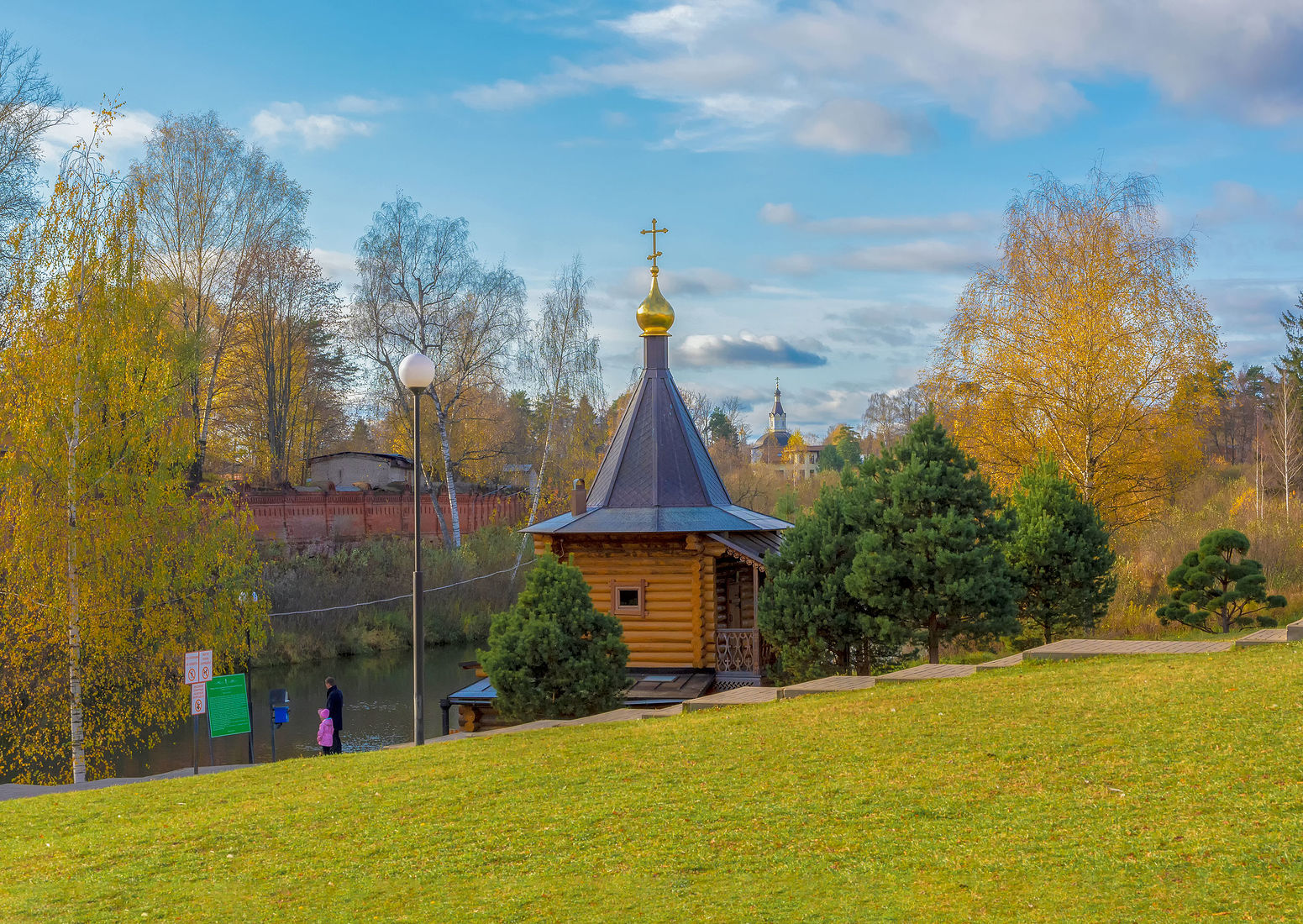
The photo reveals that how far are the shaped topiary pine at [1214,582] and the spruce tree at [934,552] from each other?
4354 millimetres

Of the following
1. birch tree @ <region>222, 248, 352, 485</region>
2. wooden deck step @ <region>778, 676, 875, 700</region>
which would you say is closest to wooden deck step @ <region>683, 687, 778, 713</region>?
wooden deck step @ <region>778, 676, 875, 700</region>

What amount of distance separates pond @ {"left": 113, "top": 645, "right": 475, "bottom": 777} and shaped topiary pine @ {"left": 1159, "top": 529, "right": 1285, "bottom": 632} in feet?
46.9

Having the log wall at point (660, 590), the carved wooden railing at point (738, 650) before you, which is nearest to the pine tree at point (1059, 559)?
the carved wooden railing at point (738, 650)

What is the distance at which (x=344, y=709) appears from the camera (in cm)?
2416

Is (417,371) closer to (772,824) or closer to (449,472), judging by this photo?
(772,824)

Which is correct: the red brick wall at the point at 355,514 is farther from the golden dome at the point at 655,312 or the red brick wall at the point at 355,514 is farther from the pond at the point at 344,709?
the golden dome at the point at 655,312

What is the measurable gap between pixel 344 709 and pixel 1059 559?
1624 centimetres

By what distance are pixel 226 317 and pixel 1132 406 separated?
86.9 ft

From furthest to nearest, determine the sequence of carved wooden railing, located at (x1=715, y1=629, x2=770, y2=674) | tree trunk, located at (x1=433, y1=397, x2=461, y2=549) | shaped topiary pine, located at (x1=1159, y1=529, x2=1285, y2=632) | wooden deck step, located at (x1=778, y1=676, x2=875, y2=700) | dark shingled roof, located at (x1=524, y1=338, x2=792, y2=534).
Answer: tree trunk, located at (x1=433, y1=397, x2=461, y2=549)
carved wooden railing, located at (x1=715, y1=629, x2=770, y2=674)
dark shingled roof, located at (x1=524, y1=338, x2=792, y2=534)
shaped topiary pine, located at (x1=1159, y1=529, x2=1285, y2=632)
wooden deck step, located at (x1=778, y1=676, x2=875, y2=700)

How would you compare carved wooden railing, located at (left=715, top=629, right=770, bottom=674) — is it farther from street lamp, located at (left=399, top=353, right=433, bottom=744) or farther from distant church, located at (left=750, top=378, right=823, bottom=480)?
distant church, located at (left=750, top=378, right=823, bottom=480)

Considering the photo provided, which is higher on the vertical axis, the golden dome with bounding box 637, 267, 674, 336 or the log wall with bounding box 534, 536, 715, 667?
the golden dome with bounding box 637, 267, 674, 336

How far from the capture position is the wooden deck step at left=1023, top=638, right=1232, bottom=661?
40.2 feet

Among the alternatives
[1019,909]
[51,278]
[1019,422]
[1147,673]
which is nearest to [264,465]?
[51,278]

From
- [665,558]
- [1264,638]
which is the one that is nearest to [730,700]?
[665,558]
